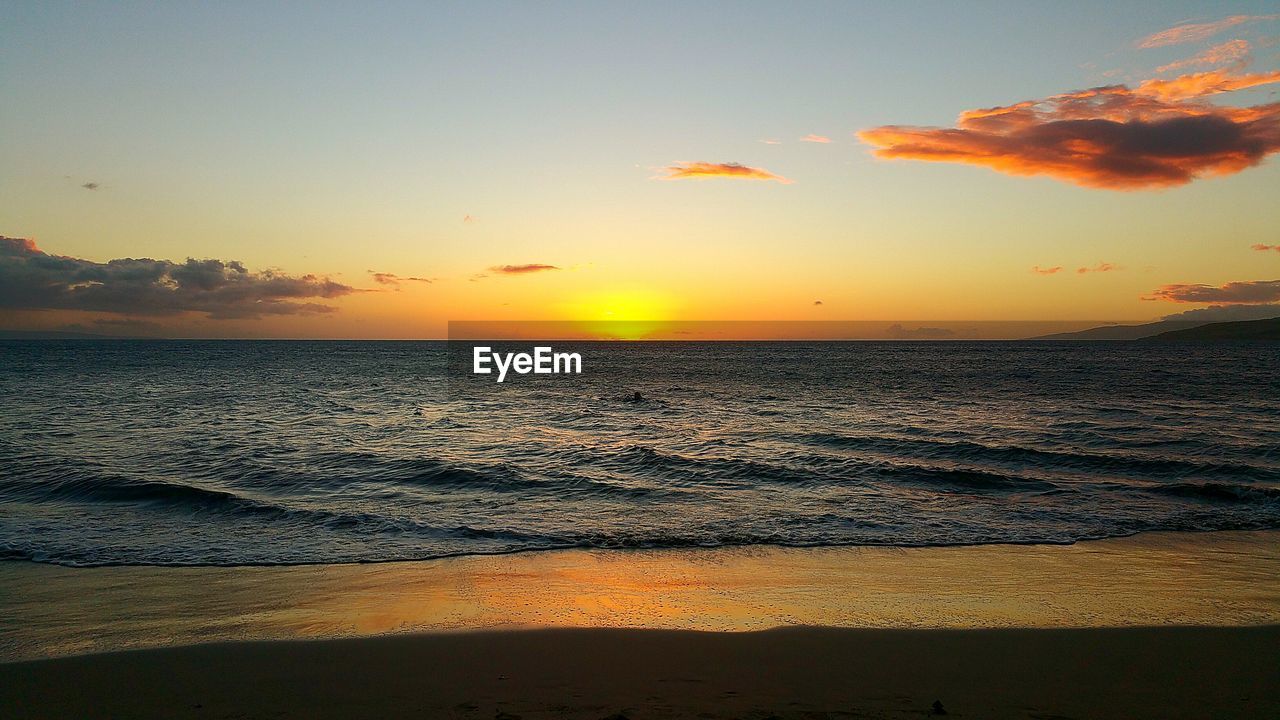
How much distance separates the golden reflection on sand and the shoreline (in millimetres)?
528

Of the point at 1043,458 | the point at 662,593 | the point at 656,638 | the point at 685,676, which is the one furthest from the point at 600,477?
the point at 1043,458

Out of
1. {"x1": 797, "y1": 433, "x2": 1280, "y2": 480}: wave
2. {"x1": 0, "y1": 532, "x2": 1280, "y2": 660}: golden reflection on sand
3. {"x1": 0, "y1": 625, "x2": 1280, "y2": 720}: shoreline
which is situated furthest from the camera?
{"x1": 797, "y1": 433, "x2": 1280, "y2": 480}: wave

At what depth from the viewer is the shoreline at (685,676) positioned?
700cm

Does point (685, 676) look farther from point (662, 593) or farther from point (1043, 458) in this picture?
point (1043, 458)

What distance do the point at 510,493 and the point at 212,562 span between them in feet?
25.4

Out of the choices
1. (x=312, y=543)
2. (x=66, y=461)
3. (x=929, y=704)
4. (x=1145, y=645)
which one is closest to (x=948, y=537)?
(x=1145, y=645)

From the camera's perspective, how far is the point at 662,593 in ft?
35.4

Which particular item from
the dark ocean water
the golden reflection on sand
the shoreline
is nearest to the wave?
the dark ocean water

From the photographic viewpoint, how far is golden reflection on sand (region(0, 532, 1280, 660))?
30.8 feet

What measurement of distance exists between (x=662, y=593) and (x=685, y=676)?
3112 mm

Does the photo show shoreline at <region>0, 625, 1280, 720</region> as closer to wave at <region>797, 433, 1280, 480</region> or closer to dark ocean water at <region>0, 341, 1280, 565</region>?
dark ocean water at <region>0, 341, 1280, 565</region>

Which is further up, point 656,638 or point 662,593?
point 656,638

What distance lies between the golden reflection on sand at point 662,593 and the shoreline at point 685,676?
0.53 metres

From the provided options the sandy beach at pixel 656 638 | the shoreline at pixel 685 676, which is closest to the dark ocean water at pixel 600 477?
the sandy beach at pixel 656 638
